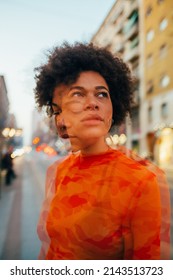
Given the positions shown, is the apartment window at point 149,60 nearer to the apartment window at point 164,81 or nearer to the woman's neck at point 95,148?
the apartment window at point 164,81

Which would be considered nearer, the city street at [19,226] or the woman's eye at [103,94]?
the woman's eye at [103,94]

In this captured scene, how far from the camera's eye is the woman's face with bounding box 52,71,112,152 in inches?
32.3

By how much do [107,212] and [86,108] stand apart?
32cm

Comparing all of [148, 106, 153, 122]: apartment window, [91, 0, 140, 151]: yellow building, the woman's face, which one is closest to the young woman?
the woman's face

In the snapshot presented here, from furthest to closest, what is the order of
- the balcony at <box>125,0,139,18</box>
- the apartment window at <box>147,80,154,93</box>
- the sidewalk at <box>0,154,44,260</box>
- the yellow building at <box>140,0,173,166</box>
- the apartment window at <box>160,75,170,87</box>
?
1. the apartment window at <box>147,80,154,93</box>
2. the apartment window at <box>160,75,170,87</box>
3. the yellow building at <box>140,0,173,166</box>
4. the balcony at <box>125,0,139,18</box>
5. the sidewalk at <box>0,154,44,260</box>

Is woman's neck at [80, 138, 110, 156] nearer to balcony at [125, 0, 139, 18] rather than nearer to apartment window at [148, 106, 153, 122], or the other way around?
balcony at [125, 0, 139, 18]

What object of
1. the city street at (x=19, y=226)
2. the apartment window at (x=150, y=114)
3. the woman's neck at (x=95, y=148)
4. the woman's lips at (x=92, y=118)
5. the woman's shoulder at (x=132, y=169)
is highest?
the apartment window at (x=150, y=114)

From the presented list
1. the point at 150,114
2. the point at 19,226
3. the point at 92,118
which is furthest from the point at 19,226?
the point at 150,114

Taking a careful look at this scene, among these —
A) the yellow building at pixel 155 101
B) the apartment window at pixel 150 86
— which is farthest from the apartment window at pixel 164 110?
the apartment window at pixel 150 86

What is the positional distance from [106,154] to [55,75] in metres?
0.34

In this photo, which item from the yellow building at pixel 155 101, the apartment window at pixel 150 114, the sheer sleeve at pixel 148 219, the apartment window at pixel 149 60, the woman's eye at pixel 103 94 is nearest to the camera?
the sheer sleeve at pixel 148 219

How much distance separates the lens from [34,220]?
3678mm

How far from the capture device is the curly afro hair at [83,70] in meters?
0.91
